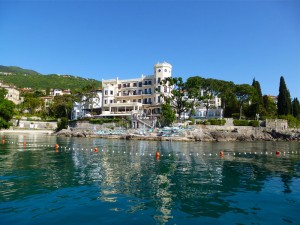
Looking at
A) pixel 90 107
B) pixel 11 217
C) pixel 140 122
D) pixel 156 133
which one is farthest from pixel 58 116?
pixel 11 217

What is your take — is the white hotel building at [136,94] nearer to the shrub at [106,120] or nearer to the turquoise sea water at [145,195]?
the shrub at [106,120]

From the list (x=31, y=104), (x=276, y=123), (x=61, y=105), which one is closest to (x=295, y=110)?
(x=276, y=123)

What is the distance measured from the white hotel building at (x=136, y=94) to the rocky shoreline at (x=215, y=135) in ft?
53.6

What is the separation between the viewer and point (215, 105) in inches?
3472

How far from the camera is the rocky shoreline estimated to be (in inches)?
2375

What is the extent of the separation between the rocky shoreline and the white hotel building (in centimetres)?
1635

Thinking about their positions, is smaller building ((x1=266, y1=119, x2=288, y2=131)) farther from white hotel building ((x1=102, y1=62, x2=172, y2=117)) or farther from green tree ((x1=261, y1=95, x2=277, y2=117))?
white hotel building ((x1=102, y1=62, x2=172, y2=117))

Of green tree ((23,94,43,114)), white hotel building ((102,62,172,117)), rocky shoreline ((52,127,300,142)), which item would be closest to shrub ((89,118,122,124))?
white hotel building ((102,62,172,117))

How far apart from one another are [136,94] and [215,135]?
36.9m

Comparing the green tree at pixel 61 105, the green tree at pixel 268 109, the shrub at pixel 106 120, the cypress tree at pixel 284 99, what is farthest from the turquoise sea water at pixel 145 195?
the green tree at pixel 61 105

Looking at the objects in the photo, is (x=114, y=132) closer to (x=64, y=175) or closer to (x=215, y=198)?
(x=64, y=175)

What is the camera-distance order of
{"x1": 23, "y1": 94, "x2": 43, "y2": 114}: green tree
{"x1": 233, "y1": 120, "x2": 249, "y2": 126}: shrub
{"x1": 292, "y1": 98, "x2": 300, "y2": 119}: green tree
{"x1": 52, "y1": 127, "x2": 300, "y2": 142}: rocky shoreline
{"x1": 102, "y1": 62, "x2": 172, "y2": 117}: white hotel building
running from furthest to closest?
{"x1": 23, "y1": 94, "x2": 43, "y2": 114}: green tree < {"x1": 292, "y1": 98, "x2": 300, "y2": 119}: green tree < {"x1": 102, "y1": 62, "x2": 172, "y2": 117}: white hotel building < {"x1": 233, "y1": 120, "x2": 249, "y2": 126}: shrub < {"x1": 52, "y1": 127, "x2": 300, "y2": 142}: rocky shoreline

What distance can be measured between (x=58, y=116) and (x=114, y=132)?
48.2 metres

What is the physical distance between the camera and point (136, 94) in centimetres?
9144
